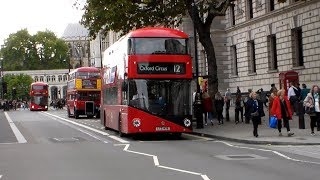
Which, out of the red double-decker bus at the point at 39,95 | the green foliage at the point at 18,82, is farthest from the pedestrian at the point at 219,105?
the green foliage at the point at 18,82

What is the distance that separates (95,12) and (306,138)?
14.1 meters

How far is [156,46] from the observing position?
20969 mm

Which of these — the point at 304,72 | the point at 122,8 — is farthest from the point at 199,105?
the point at 304,72

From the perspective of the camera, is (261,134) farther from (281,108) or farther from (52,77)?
(52,77)

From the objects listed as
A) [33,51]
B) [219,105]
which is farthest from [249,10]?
[33,51]

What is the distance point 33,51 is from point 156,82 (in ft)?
406

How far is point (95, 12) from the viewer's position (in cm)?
2894

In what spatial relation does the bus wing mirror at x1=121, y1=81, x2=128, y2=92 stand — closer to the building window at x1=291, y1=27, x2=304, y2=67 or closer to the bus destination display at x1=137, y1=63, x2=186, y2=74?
the bus destination display at x1=137, y1=63, x2=186, y2=74

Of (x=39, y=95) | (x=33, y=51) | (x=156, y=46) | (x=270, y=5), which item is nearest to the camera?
(x=156, y=46)

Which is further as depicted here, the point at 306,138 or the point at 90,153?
the point at 306,138

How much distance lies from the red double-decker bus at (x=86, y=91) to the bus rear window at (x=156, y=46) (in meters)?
23.0

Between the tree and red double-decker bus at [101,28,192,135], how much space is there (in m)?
6.55

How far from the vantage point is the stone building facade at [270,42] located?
3528cm

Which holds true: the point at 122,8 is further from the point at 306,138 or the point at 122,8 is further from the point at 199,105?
the point at 306,138
